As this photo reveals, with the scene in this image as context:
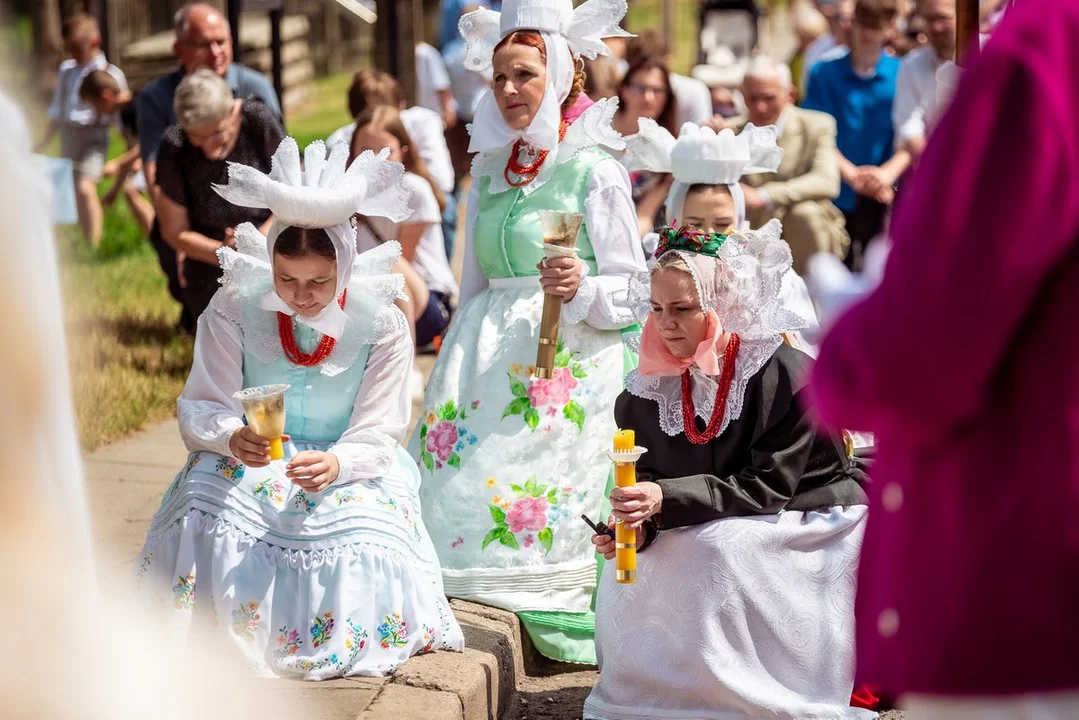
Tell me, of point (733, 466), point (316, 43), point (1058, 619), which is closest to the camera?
point (1058, 619)

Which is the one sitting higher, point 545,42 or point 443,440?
point 545,42

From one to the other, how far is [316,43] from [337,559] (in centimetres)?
2089

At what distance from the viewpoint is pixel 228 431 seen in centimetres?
424

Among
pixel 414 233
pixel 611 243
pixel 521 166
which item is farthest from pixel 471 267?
pixel 414 233

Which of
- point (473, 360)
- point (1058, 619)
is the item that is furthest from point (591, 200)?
point (1058, 619)

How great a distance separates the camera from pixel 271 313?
14.7 ft

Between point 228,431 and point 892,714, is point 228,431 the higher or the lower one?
the higher one

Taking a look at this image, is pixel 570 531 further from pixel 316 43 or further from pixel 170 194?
pixel 316 43

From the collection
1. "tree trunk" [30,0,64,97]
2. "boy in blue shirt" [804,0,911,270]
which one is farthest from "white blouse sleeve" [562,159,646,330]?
"tree trunk" [30,0,64,97]

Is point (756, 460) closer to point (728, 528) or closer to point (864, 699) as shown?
point (728, 528)

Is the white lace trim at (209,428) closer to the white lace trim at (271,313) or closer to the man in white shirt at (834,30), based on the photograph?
the white lace trim at (271,313)

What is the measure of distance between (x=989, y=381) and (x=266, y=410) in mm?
2282

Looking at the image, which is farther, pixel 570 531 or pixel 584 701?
pixel 570 531

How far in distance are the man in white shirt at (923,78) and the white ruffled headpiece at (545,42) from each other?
3925 mm
